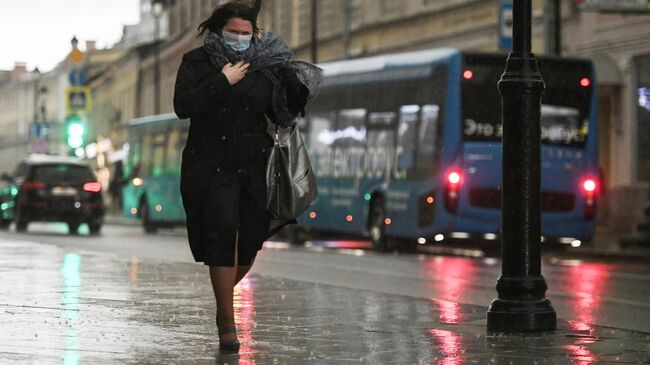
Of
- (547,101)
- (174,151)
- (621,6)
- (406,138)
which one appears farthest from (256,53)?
(174,151)

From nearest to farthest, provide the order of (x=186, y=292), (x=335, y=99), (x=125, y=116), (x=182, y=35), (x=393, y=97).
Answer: (x=186, y=292)
(x=393, y=97)
(x=335, y=99)
(x=182, y=35)
(x=125, y=116)

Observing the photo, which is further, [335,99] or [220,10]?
[335,99]

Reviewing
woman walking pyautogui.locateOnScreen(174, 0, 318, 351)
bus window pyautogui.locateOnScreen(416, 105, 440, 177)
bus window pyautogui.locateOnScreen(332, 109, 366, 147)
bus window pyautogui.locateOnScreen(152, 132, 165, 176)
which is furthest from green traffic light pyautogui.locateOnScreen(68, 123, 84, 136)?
woman walking pyautogui.locateOnScreen(174, 0, 318, 351)

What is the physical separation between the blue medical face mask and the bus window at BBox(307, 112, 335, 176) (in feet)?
65.7

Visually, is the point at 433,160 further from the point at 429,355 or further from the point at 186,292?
the point at 429,355

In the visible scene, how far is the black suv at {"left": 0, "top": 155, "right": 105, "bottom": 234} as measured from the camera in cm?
3322

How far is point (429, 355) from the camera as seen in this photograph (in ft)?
28.2

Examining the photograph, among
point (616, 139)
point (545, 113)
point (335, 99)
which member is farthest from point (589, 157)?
point (616, 139)

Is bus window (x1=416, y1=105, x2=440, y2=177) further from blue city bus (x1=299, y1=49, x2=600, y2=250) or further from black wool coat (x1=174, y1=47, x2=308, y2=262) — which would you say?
black wool coat (x1=174, y1=47, x2=308, y2=262)

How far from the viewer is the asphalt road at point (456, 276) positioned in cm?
1366

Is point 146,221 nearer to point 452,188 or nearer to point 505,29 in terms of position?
point 505,29

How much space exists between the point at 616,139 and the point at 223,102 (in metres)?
26.7

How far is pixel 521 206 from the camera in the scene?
10180mm

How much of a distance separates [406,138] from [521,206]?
52.2ft
